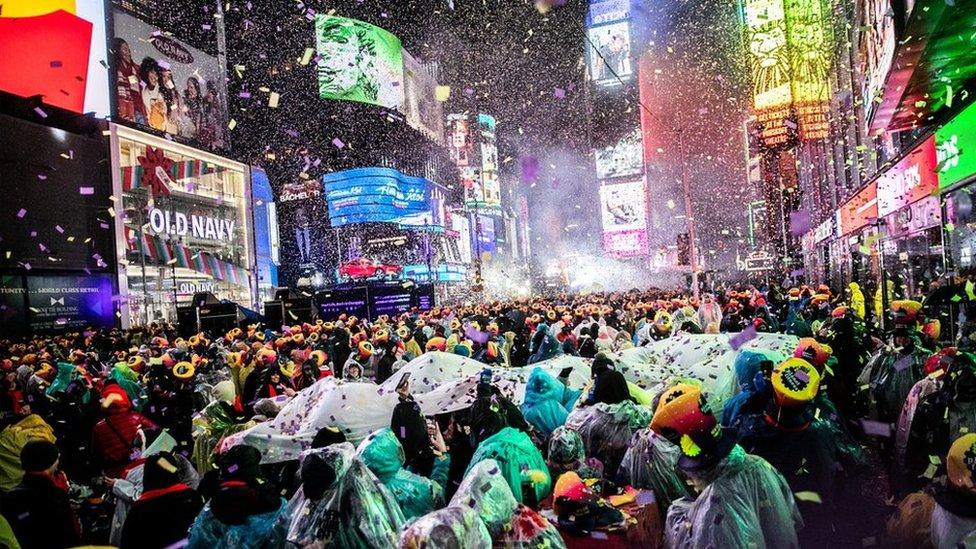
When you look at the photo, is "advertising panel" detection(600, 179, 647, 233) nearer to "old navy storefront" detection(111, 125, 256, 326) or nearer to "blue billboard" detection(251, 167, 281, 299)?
"blue billboard" detection(251, 167, 281, 299)

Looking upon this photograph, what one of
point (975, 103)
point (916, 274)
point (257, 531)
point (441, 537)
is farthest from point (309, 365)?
point (916, 274)

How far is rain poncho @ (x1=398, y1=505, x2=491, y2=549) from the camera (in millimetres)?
2412

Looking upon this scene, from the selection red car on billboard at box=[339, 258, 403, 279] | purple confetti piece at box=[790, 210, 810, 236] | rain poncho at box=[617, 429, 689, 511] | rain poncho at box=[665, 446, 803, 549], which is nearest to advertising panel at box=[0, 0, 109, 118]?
red car on billboard at box=[339, 258, 403, 279]

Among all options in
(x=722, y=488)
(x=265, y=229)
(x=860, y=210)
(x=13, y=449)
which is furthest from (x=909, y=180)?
(x=265, y=229)

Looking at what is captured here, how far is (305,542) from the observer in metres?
3.01

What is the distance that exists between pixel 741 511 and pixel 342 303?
2370 cm

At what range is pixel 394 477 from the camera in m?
3.72

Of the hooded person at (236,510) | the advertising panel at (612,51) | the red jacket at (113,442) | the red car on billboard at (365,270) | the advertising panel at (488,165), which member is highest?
the advertising panel at (612,51)

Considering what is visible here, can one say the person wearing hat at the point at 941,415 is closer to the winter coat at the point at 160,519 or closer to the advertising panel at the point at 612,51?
the winter coat at the point at 160,519

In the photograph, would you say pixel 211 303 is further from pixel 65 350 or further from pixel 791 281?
pixel 791 281

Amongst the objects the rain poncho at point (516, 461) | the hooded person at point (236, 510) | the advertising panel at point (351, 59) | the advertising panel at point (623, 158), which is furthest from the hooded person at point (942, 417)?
the advertising panel at point (623, 158)

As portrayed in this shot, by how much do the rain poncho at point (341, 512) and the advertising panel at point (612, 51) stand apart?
275 ft

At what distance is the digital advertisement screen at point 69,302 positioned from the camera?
86.5 feet

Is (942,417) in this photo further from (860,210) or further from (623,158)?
(623,158)
